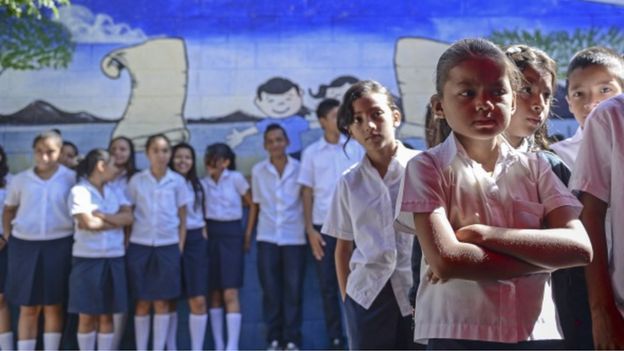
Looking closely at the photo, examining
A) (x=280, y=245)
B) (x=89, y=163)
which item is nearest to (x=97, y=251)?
(x=89, y=163)

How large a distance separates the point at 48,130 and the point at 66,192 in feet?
2.71

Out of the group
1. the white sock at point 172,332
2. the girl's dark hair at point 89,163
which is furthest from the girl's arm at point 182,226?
the girl's dark hair at point 89,163

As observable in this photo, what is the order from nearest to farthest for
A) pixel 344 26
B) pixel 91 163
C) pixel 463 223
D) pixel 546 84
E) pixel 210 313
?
pixel 463 223
pixel 546 84
pixel 91 163
pixel 210 313
pixel 344 26

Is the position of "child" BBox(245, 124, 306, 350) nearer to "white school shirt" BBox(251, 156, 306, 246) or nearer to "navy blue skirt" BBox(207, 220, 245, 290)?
"white school shirt" BBox(251, 156, 306, 246)

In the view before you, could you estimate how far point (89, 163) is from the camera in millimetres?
5438

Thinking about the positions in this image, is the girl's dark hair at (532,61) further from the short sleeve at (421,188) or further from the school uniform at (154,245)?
the school uniform at (154,245)

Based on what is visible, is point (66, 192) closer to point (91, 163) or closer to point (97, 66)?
point (91, 163)

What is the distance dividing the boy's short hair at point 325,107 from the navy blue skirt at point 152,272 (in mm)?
1574

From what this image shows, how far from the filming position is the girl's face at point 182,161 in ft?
19.0

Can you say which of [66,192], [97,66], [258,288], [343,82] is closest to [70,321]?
[66,192]

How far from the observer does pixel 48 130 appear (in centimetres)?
603

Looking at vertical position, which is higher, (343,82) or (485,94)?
(343,82)

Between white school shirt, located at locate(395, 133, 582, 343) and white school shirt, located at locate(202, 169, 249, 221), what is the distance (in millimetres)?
3992

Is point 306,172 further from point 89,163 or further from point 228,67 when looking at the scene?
point 89,163
